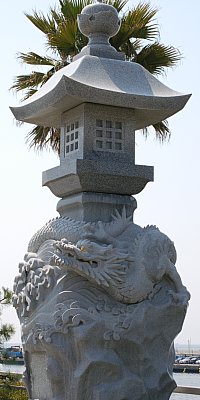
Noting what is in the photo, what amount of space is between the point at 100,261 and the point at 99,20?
7.52ft

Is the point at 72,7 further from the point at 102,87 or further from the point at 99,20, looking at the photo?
the point at 102,87

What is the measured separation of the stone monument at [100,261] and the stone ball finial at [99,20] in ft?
0.03

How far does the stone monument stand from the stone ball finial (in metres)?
0.01

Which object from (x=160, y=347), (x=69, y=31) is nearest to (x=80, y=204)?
(x=160, y=347)

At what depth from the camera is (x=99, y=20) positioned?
770 centimetres

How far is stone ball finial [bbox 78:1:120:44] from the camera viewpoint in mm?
7680

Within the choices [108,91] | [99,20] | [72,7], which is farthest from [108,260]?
[72,7]

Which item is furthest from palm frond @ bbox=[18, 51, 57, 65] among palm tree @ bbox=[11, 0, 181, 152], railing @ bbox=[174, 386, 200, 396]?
railing @ bbox=[174, 386, 200, 396]

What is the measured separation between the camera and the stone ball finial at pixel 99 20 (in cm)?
768

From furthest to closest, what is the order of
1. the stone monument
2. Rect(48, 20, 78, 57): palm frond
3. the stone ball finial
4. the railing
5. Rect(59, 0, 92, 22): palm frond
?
Rect(59, 0, 92, 22): palm frond, Rect(48, 20, 78, 57): palm frond, the railing, the stone ball finial, the stone monument

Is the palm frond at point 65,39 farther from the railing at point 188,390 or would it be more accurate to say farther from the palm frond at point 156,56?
the railing at point 188,390

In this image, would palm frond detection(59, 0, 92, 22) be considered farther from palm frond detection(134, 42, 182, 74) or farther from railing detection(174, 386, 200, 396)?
railing detection(174, 386, 200, 396)

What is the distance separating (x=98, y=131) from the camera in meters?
7.41

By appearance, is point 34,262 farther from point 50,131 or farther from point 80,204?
point 50,131
